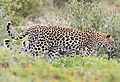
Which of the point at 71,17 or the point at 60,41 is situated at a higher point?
the point at 71,17

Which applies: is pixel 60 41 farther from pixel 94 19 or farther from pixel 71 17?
pixel 71 17

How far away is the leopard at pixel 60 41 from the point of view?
39.8 ft

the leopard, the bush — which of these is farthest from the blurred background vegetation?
the leopard

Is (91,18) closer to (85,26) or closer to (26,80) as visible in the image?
(85,26)

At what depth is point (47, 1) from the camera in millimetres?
24344

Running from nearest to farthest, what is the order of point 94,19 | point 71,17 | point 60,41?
point 60,41
point 94,19
point 71,17

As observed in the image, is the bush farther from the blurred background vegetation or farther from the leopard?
the leopard

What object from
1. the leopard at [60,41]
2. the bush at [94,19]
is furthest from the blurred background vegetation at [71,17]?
the leopard at [60,41]

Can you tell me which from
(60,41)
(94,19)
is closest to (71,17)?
(94,19)

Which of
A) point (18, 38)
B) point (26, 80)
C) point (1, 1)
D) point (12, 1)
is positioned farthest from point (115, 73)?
point (12, 1)

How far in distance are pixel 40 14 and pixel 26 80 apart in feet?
53.8

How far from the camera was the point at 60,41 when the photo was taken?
12320mm

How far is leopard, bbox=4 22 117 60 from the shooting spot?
39.8 ft

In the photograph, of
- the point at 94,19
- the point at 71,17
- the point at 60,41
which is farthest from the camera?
the point at 71,17
